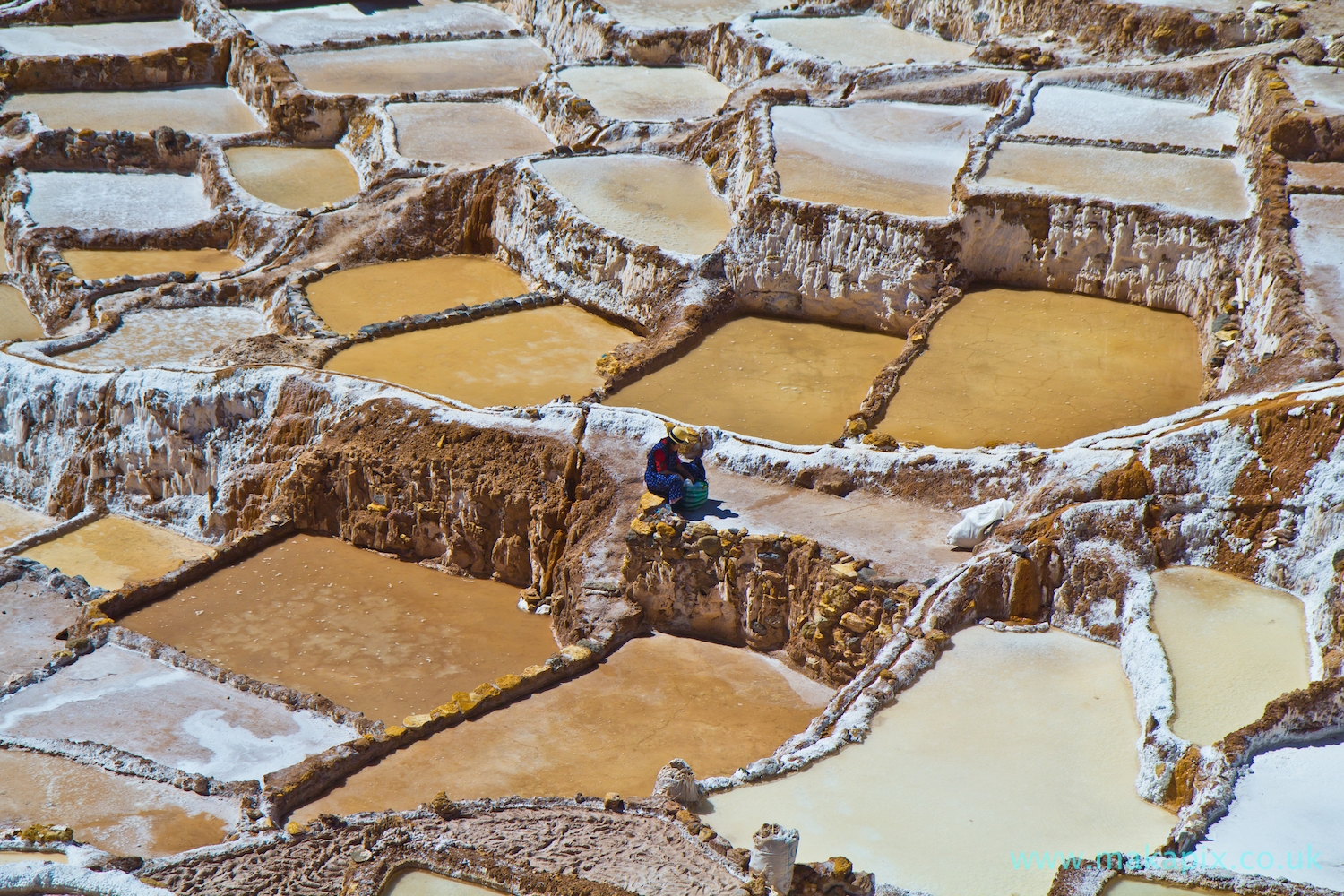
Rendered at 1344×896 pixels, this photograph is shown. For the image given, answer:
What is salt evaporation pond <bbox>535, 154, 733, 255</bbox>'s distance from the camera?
716 inches

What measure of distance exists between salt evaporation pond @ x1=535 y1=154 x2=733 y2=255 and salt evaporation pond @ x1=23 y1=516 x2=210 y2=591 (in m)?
7.51

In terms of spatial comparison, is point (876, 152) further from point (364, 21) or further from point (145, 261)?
point (364, 21)

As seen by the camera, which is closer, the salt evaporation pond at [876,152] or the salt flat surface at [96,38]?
the salt evaporation pond at [876,152]

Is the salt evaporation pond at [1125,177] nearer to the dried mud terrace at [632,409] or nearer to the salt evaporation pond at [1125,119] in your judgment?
the dried mud terrace at [632,409]

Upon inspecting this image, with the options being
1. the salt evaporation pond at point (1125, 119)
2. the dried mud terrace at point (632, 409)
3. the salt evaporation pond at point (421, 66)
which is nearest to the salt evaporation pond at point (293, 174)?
the dried mud terrace at point (632, 409)

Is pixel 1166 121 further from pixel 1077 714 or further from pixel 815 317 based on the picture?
pixel 1077 714

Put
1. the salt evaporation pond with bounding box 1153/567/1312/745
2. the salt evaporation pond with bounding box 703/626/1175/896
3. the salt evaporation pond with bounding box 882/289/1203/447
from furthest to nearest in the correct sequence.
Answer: the salt evaporation pond with bounding box 882/289/1203/447
the salt evaporation pond with bounding box 1153/567/1312/745
the salt evaporation pond with bounding box 703/626/1175/896

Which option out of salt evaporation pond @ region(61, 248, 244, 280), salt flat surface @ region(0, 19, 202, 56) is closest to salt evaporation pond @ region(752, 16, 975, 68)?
salt evaporation pond @ region(61, 248, 244, 280)

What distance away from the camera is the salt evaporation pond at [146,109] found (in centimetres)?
2516

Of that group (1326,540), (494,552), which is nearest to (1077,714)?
(1326,540)

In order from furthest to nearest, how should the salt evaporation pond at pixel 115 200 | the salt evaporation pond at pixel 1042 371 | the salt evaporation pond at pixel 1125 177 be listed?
1. the salt evaporation pond at pixel 115 200
2. the salt evaporation pond at pixel 1125 177
3. the salt evaporation pond at pixel 1042 371

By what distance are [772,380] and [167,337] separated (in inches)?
362

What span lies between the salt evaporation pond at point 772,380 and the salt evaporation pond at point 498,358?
127cm

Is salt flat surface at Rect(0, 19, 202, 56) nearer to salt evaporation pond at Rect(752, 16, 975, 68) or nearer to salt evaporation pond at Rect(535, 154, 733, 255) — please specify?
salt evaporation pond at Rect(535, 154, 733, 255)
